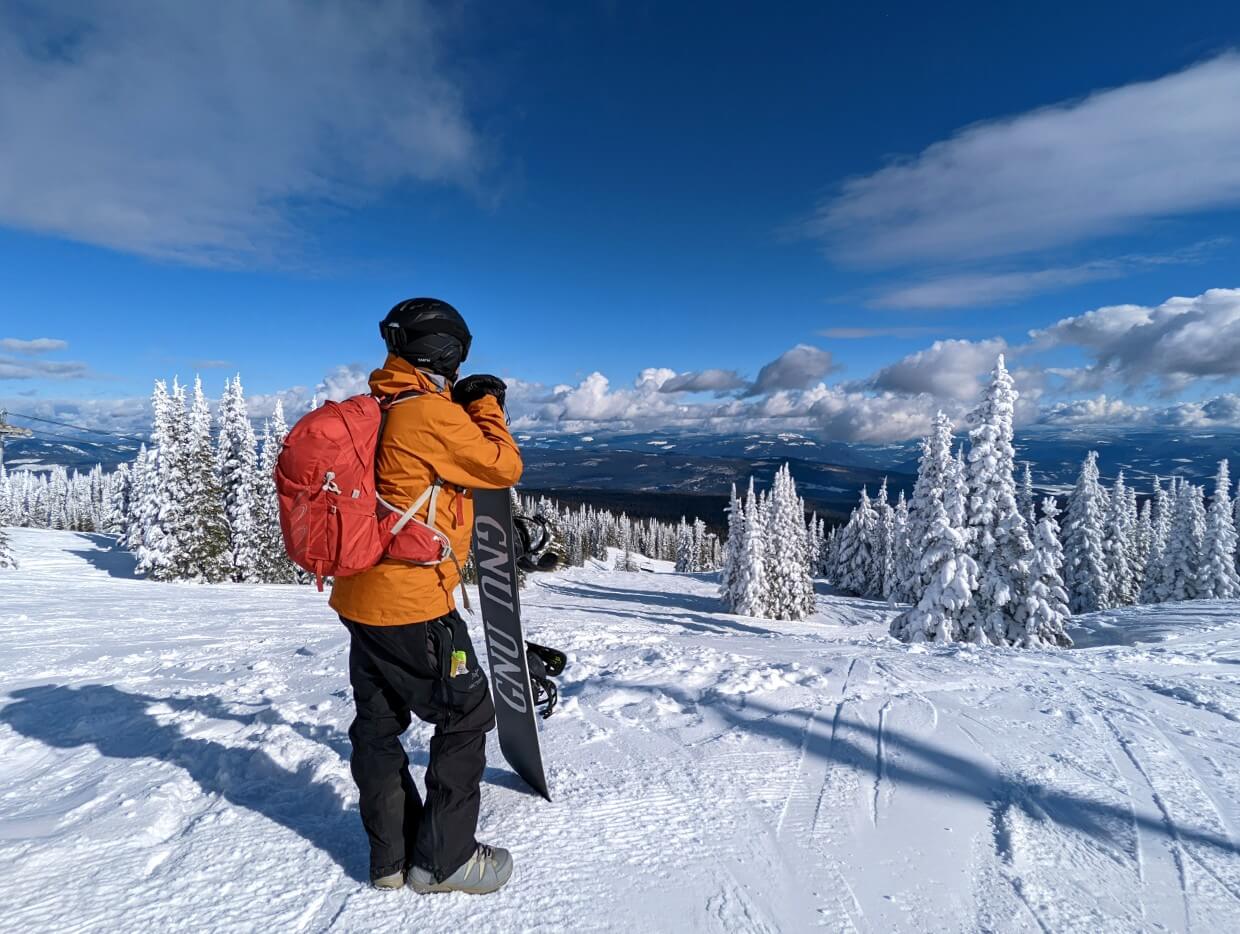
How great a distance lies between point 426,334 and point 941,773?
14.5ft

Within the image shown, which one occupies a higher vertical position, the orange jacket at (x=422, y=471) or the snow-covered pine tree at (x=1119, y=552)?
the orange jacket at (x=422, y=471)

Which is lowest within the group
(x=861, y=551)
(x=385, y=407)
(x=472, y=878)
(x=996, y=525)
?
(x=861, y=551)

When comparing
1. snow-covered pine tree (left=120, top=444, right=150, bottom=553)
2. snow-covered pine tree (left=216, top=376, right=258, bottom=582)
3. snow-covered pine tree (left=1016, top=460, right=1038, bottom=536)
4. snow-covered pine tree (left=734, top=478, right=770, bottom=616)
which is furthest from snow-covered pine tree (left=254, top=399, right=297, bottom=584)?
snow-covered pine tree (left=1016, top=460, right=1038, bottom=536)

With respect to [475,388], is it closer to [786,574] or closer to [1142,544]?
[786,574]

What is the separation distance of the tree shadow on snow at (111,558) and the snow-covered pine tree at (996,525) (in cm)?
4171

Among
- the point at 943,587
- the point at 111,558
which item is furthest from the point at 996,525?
the point at 111,558

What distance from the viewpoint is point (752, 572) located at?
42000mm

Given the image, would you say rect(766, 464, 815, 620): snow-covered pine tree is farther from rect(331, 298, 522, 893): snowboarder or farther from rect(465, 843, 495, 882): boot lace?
rect(331, 298, 522, 893): snowboarder

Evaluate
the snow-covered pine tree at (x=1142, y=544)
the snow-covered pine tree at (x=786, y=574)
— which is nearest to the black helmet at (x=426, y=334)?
the snow-covered pine tree at (x=786, y=574)

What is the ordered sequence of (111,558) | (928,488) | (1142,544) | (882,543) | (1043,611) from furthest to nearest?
(882,543) → (1142,544) → (111,558) → (928,488) → (1043,611)

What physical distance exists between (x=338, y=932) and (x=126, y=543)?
5677cm

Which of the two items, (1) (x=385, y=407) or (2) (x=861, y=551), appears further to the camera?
(2) (x=861, y=551)

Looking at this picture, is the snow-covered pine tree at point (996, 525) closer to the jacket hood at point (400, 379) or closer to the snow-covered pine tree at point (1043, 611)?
the snow-covered pine tree at point (1043, 611)

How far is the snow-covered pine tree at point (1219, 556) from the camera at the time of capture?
33.8m
